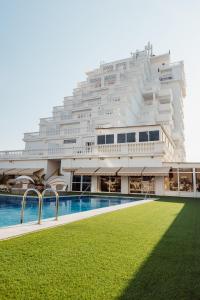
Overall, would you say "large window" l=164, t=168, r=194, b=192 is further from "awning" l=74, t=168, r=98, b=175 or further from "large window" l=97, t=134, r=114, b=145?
"awning" l=74, t=168, r=98, b=175

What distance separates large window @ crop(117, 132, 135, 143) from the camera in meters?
25.6

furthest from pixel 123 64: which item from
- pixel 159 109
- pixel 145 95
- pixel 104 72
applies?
pixel 159 109

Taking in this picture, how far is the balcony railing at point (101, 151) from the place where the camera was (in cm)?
2401

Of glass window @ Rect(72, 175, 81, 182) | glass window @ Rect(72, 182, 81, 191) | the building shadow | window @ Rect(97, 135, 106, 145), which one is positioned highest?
window @ Rect(97, 135, 106, 145)

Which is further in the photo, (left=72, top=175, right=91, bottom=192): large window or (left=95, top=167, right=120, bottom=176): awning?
Answer: (left=72, top=175, right=91, bottom=192): large window

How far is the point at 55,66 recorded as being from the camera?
17578 millimetres

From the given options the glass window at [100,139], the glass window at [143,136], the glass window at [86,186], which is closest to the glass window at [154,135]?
the glass window at [143,136]

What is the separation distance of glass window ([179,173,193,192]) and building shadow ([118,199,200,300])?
773 inches

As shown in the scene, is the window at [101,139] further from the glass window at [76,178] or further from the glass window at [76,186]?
the glass window at [76,186]

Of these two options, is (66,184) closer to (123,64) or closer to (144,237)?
(144,237)

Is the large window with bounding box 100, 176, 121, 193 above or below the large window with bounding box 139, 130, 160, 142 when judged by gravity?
below

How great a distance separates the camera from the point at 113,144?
2620 centimetres

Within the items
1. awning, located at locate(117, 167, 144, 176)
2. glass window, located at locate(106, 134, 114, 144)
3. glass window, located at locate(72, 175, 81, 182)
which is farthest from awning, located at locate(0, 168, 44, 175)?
awning, located at locate(117, 167, 144, 176)

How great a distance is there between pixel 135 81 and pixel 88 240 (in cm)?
4316
